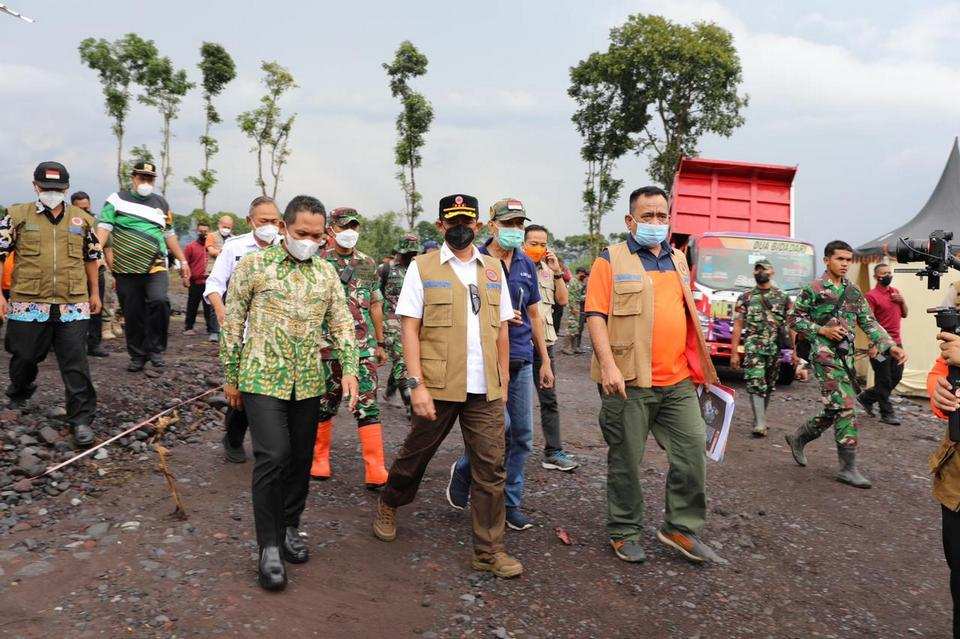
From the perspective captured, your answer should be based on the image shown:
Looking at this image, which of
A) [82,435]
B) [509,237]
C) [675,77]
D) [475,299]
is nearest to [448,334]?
[475,299]

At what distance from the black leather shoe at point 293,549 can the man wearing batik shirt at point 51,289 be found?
237cm

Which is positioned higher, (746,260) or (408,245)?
(746,260)

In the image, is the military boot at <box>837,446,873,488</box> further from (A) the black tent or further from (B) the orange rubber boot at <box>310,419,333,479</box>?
(A) the black tent

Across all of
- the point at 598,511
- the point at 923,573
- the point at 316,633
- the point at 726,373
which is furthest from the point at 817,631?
the point at 726,373

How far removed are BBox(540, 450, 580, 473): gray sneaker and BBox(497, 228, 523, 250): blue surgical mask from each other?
2113mm

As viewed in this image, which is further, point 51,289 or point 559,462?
point 559,462

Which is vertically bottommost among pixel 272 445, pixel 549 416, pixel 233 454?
pixel 233 454

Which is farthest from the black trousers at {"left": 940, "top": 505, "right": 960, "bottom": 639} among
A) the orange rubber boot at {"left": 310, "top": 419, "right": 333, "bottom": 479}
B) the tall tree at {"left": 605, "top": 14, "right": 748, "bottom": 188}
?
the tall tree at {"left": 605, "top": 14, "right": 748, "bottom": 188}

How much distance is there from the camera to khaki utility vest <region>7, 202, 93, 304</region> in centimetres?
522

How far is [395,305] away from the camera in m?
7.64

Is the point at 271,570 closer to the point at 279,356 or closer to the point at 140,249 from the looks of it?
the point at 279,356

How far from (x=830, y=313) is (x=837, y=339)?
272 mm

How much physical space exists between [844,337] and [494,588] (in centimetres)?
405

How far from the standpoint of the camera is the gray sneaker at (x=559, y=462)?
591 centimetres
